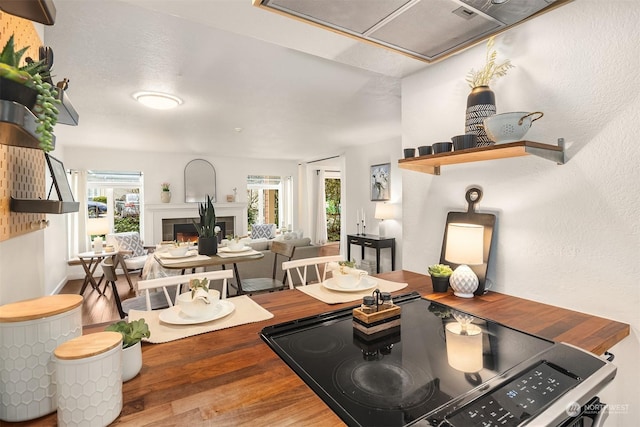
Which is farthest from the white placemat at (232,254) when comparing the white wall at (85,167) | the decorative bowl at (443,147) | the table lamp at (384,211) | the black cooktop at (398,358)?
the table lamp at (384,211)

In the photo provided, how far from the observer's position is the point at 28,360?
0.64 m

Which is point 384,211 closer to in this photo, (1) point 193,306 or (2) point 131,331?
(1) point 193,306

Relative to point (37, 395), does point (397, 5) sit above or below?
above

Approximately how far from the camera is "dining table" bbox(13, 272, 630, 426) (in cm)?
65

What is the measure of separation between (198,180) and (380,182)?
13.0 feet

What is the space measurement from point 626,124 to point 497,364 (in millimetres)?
985

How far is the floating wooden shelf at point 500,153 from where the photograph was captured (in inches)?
44.9

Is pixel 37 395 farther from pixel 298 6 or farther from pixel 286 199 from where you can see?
pixel 286 199

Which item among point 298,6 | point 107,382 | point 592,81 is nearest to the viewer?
point 107,382

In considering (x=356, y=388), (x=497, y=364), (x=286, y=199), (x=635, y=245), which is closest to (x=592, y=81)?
(x=635, y=245)

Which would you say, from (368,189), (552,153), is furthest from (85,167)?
(552,153)

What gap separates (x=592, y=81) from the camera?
1.18m

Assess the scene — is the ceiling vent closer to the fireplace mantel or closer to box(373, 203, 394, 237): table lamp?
box(373, 203, 394, 237): table lamp

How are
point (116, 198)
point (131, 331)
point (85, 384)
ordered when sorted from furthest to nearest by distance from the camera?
point (116, 198) < point (131, 331) < point (85, 384)
